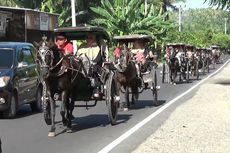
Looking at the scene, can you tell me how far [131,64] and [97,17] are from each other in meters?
42.0

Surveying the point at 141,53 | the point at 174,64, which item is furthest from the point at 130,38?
the point at 174,64

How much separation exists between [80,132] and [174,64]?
55.6ft

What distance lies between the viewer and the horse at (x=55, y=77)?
11.2 m

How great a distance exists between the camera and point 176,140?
10.9 m

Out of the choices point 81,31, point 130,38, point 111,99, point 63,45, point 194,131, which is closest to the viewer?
point 194,131

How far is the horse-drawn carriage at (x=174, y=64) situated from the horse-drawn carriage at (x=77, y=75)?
1418 centimetres

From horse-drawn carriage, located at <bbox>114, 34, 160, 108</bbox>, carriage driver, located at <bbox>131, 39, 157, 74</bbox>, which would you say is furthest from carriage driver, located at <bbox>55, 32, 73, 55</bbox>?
carriage driver, located at <bbox>131, 39, 157, 74</bbox>

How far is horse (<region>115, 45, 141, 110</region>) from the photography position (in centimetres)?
1558

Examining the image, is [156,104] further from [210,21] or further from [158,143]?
[210,21]

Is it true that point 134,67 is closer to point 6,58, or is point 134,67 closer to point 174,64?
point 6,58

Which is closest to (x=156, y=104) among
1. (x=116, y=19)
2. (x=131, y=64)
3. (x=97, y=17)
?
(x=131, y=64)

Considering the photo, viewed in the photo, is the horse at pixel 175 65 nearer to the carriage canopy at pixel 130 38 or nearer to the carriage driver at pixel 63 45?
the carriage canopy at pixel 130 38

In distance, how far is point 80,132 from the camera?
40.3ft

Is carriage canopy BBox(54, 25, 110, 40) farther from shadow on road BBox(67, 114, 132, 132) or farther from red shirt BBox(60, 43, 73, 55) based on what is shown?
shadow on road BBox(67, 114, 132, 132)
